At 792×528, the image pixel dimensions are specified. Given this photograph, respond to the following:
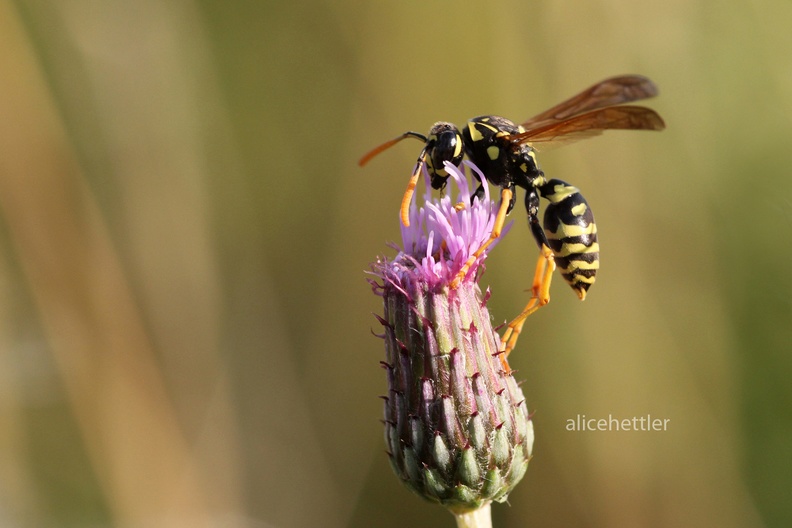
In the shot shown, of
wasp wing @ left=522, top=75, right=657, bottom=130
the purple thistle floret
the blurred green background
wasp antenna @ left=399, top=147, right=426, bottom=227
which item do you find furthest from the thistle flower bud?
the blurred green background

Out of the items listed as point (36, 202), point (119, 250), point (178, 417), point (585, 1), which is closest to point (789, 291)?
point (585, 1)

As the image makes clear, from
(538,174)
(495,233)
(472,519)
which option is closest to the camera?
(472,519)

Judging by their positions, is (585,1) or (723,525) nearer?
(723,525)

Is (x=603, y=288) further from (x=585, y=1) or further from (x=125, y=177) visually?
(x=125, y=177)

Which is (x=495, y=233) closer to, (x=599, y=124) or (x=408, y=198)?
(x=408, y=198)

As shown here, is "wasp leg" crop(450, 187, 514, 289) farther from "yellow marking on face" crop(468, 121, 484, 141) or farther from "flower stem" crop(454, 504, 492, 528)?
"flower stem" crop(454, 504, 492, 528)

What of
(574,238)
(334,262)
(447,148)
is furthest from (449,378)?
(334,262)

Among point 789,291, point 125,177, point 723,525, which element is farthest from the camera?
point 125,177
